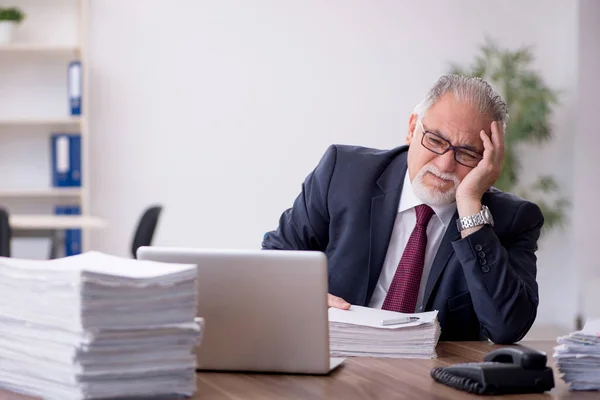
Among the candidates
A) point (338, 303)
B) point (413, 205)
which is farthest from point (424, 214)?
point (338, 303)

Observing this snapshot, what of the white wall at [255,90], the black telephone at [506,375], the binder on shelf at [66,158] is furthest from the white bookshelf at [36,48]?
the black telephone at [506,375]

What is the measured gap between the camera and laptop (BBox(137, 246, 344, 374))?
1.51 metres

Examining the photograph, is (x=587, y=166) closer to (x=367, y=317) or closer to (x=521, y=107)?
(x=521, y=107)

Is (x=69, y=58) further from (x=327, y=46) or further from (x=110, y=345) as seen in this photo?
(x=110, y=345)

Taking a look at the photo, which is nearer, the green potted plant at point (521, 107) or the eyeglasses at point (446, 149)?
the eyeglasses at point (446, 149)

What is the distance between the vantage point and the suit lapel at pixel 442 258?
2.13 m

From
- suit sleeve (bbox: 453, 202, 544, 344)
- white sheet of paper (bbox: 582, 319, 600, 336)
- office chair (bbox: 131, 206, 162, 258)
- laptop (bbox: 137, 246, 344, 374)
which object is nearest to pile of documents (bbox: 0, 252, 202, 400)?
laptop (bbox: 137, 246, 344, 374)

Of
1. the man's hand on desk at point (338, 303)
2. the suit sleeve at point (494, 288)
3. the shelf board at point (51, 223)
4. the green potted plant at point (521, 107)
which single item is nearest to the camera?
the man's hand on desk at point (338, 303)

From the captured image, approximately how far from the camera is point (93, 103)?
574 centimetres

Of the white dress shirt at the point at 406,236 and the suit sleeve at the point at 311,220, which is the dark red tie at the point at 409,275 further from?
the suit sleeve at the point at 311,220

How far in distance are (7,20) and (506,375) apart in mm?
4734

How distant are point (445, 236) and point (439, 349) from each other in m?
0.40

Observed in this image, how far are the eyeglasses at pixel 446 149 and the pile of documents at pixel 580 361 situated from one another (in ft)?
2.50

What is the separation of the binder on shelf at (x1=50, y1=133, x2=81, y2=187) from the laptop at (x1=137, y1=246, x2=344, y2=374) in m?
4.06
